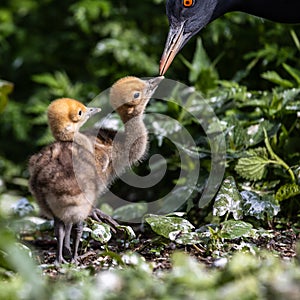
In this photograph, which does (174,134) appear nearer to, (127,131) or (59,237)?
(127,131)

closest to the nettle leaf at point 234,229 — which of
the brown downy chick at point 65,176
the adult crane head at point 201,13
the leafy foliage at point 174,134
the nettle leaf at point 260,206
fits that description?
the leafy foliage at point 174,134

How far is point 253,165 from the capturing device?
5105mm

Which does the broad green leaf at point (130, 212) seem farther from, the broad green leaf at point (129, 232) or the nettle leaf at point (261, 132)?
the nettle leaf at point (261, 132)

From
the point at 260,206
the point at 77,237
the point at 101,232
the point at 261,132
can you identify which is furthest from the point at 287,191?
the point at 77,237

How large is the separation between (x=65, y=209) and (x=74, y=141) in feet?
1.48

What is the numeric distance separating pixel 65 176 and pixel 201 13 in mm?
1810

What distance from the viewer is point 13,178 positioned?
7.48 meters

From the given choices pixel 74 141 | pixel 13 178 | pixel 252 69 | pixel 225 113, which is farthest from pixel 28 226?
pixel 252 69

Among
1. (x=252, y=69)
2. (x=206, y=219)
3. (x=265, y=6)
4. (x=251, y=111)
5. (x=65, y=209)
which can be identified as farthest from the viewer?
(x=252, y=69)

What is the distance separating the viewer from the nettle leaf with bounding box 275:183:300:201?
16.1ft

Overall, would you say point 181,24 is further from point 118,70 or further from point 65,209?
point 118,70

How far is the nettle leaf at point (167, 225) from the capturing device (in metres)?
4.43

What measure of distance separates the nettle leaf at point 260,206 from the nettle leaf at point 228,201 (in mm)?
54

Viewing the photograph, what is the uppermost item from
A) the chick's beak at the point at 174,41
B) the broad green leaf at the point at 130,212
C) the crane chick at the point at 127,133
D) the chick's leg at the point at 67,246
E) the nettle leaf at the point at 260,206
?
the chick's beak at the point at 174,41
